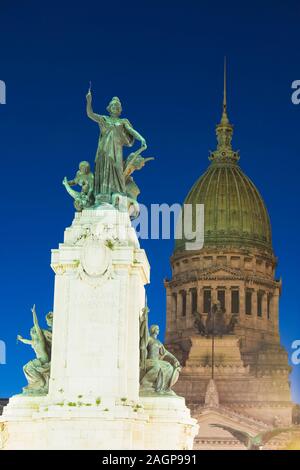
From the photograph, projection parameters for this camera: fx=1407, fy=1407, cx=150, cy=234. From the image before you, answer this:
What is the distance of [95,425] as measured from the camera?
143 feet

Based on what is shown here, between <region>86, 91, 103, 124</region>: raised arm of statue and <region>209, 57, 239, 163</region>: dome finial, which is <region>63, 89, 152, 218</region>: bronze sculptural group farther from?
<region>209, 57, 239, 163</region>: dome finial

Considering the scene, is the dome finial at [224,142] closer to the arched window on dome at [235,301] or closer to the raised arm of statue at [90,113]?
the arched window on dome at [235,301]

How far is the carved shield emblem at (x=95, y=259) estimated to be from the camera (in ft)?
148

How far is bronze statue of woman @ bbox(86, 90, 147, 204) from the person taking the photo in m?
46.9

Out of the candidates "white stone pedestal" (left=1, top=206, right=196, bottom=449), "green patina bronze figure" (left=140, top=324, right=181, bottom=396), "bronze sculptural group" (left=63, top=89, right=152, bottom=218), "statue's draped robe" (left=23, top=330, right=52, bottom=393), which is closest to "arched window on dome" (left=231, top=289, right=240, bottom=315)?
"bronze sculptural group" (left=63, top=89, right=152, bottom=218)

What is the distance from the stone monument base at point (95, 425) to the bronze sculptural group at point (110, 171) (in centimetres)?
675

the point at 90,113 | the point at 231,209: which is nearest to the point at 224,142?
the point at 231,209

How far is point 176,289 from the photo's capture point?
13138 cm

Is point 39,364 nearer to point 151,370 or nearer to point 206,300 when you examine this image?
point 151,370

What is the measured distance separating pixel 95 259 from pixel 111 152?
413 cm

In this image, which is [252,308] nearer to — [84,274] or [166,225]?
[166,225]

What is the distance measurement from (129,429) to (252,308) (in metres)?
86.2

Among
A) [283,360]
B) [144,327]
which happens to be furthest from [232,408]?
[144,327]

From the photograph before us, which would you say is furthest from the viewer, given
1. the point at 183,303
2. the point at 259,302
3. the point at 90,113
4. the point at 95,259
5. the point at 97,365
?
the point at 183,303
